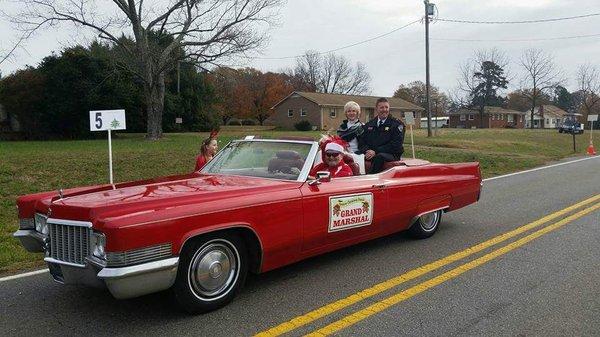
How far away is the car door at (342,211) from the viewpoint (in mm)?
4809

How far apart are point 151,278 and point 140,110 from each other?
4080 centimetres

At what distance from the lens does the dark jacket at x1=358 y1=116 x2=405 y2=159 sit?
277 inches

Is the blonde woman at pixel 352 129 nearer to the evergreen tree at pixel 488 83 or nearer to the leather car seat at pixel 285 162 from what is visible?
the leather car seat at pixel 285 162

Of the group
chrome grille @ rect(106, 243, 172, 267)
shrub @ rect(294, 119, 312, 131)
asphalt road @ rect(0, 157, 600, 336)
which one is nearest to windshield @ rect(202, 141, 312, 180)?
asphalt road @ rect(0, 157, 600, 336)

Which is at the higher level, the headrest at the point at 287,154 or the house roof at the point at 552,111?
the house roof at the point at 552,111

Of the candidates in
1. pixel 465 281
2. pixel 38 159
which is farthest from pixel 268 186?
pixel 38 159

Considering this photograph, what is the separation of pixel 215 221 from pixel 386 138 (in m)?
3.67

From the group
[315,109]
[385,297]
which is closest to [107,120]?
[385,297]

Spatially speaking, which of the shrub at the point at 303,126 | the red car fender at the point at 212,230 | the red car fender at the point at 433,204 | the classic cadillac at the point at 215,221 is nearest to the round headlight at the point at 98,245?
the classic cadillac at the point at 215,221

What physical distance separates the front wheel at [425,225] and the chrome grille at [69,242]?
4.07 meters

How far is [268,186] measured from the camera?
15.3 ft

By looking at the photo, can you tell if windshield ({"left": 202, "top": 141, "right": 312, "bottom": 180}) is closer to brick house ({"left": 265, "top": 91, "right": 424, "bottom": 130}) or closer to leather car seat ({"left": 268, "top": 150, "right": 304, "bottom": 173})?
leather car seat ({"left": 268, "top": 150, "right": 304, "bottom": 173})

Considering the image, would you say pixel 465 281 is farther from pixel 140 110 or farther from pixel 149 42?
pixel 140 110

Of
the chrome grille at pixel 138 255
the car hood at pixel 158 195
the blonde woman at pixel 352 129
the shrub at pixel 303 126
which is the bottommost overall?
the chrome grille at pixel 138 255
